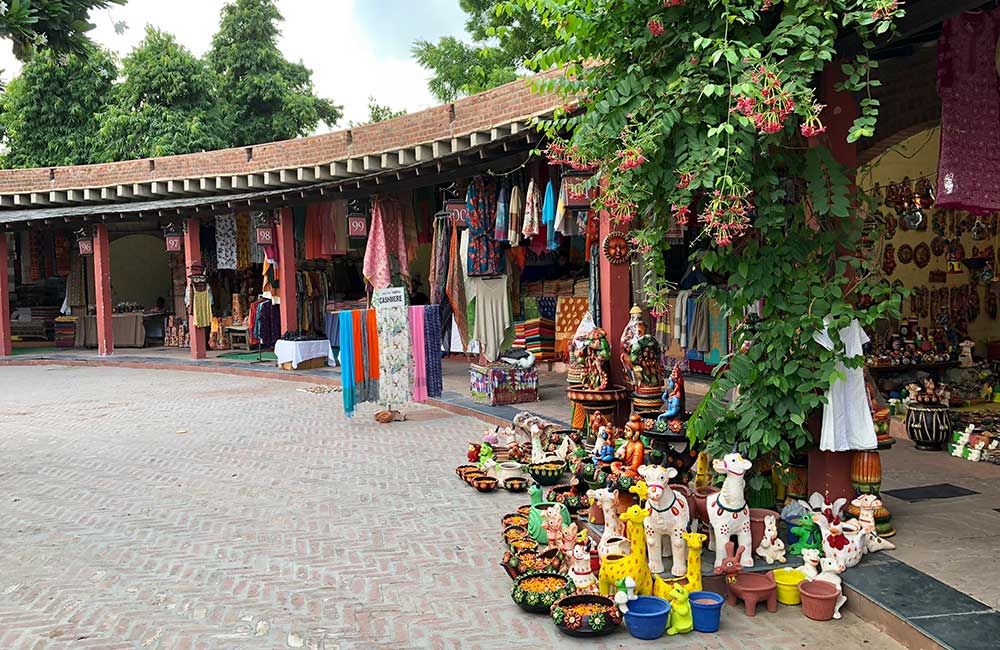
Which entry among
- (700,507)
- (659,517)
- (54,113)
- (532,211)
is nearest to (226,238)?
(532,211)

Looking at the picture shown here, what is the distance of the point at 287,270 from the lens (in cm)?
1596

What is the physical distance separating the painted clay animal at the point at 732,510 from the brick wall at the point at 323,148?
5772 mm

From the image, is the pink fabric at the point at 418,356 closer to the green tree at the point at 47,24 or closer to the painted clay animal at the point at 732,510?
the green tree at the point at 47,24

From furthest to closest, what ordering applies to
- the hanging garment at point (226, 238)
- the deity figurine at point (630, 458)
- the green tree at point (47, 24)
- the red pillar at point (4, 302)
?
the red pillar at point (4, 302) → the hanging garment at point (226, 238) → the green tree at point (47, 24) → the deity figurine at point (630, 458)

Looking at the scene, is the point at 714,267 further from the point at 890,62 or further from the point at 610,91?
the point at 890,62

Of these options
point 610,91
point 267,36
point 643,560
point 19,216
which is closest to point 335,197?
point 19,216

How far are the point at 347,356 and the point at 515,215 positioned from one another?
308 cm

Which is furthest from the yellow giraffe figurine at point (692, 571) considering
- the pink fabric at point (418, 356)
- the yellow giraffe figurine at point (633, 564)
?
the pink fabric at point (418, 356)

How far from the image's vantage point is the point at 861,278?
15.3 ft

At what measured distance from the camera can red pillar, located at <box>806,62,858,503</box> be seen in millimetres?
4832

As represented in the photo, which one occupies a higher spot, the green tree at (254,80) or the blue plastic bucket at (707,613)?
the green tree at (254,80)

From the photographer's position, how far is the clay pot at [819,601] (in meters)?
4.02

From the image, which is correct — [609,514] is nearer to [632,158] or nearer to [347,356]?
[632,158]

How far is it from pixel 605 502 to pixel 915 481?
2.90 m
